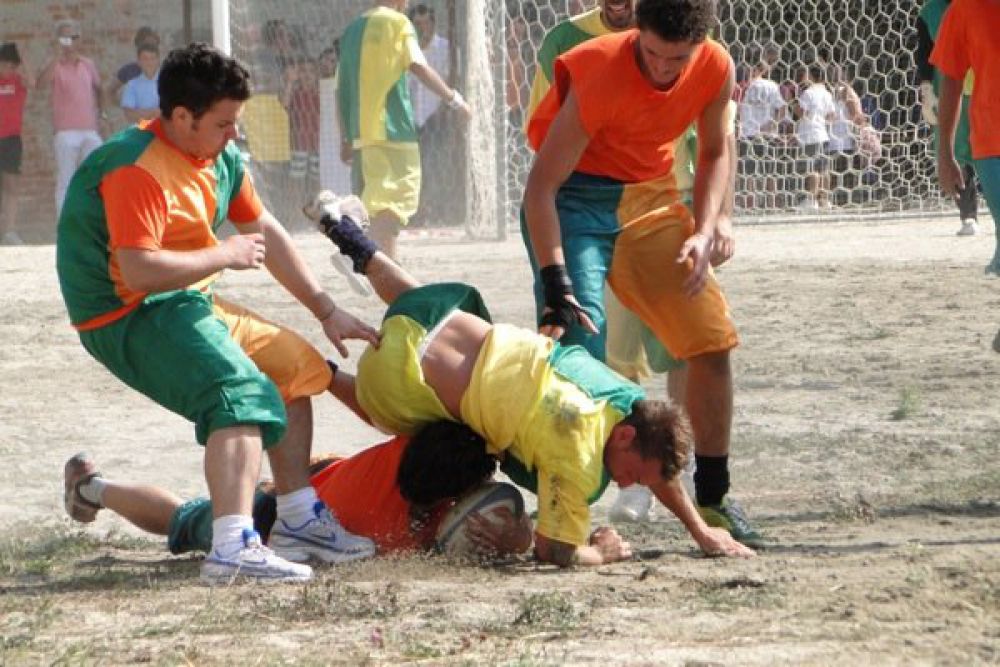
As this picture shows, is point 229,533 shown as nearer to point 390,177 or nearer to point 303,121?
point 390,177

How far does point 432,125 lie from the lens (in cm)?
1966

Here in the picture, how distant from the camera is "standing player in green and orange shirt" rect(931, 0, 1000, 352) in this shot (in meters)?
7.25

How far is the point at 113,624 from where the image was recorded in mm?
4824

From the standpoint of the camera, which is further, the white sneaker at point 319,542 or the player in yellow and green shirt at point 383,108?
the player in yellow and green shirt at point 383,108

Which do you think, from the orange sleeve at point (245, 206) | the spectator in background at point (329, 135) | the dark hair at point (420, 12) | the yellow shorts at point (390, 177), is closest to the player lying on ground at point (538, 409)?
the orange sleeve at point (245, 206)

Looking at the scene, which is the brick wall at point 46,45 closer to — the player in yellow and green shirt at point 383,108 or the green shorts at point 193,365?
the player in yellow and green shirt at point 383,108

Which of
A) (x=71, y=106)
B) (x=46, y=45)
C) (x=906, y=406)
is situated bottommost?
(x=906, y=406)

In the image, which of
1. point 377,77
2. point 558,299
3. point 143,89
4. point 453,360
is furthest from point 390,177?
point 453,360

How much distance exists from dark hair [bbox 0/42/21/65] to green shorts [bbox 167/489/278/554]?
50.0ft

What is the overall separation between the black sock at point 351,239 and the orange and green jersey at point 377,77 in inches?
284

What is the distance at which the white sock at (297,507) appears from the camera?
576cm

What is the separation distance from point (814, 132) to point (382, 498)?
14686 mm

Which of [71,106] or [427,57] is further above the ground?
[427,57]

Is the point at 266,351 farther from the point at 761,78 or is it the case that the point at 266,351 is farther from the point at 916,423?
the point at 761,78
